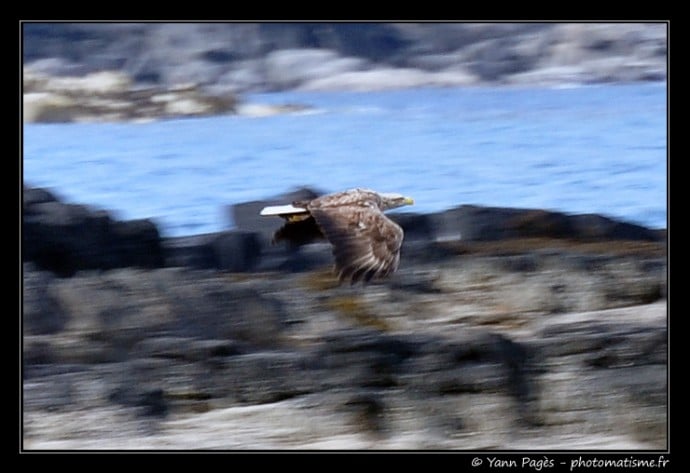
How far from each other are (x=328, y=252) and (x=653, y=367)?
1.64 metres

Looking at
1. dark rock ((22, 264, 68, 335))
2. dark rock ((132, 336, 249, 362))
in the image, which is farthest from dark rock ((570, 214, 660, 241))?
dark rock ((22, 264, 68, 335))

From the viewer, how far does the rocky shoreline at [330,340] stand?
246 inches

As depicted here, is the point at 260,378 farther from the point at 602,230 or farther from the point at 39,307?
the point at 602,230

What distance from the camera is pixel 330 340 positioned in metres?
6.27

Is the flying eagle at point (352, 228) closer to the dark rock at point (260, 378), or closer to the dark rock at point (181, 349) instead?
the dark rock at point (260, 378)

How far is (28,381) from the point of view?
626cm

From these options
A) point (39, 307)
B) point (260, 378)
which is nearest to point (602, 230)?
point (260, 378)

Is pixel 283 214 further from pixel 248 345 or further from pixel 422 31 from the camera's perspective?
pixel 422 31

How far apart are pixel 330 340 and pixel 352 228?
1.88ft

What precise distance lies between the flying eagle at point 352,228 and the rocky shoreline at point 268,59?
54 cm

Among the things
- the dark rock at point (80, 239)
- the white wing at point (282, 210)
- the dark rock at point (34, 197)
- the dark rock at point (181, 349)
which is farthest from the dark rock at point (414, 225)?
the dark rock at point (34, 197)

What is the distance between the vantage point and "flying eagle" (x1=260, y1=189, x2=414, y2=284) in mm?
6098

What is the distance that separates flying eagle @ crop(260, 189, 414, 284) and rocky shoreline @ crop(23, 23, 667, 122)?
1.76 ft

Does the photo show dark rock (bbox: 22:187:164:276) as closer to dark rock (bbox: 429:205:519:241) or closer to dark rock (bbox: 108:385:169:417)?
dark rock (bbox: 108:385:169:417)
